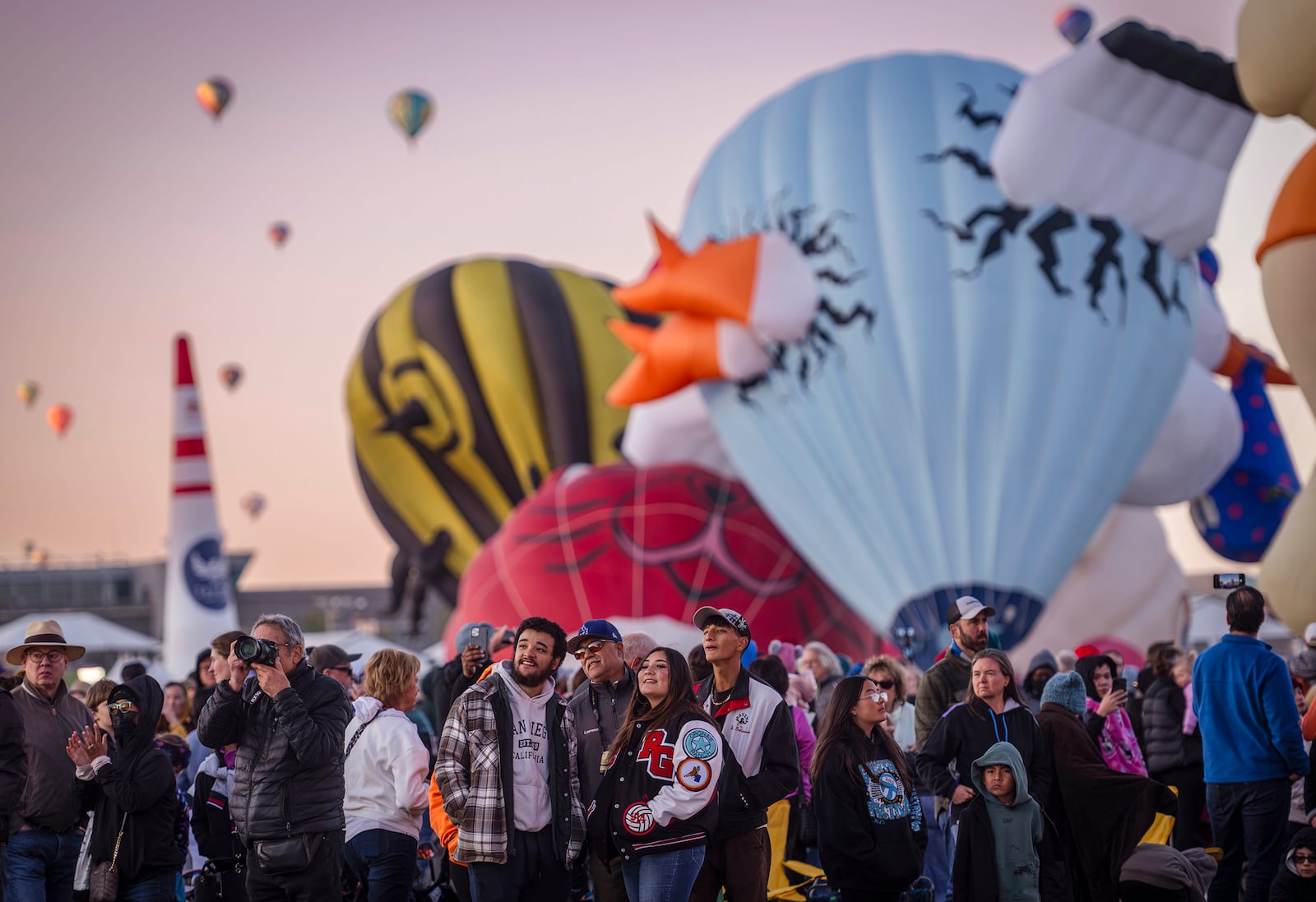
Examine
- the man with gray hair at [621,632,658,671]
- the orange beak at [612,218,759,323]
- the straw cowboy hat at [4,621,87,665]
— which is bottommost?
the man with gray hair at [621,632,658,671]

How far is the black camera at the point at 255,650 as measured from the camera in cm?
399

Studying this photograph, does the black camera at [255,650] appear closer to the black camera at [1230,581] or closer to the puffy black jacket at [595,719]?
the puffy black jacket at [595,719]

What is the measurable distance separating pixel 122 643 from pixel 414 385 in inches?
198

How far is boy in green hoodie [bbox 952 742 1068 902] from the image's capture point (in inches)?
180

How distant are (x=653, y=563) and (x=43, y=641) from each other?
372 inches

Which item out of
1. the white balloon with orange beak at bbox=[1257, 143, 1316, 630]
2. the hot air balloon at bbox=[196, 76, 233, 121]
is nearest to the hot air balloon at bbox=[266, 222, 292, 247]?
the hot air balloon at bbox=[196, 76, 233, 121]

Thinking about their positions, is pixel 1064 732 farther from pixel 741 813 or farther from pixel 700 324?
pixel 700 324

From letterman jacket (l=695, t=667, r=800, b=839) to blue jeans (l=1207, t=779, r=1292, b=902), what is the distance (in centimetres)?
198

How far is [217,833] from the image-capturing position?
4.92 metres

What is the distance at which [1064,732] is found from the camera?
4895 mm

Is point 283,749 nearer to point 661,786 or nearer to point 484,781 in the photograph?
point 484,781

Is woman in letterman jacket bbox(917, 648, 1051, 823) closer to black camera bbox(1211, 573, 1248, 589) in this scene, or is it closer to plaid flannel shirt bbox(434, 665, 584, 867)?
plaid flannel shirt bbox(434, 665, 584, 867)

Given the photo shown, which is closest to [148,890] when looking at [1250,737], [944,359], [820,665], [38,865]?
[38,865]

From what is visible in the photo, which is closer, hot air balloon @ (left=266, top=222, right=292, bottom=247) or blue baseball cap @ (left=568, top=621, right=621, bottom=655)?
blue baseball cap @ (left=568, top=621, right=621, bottom=655)
